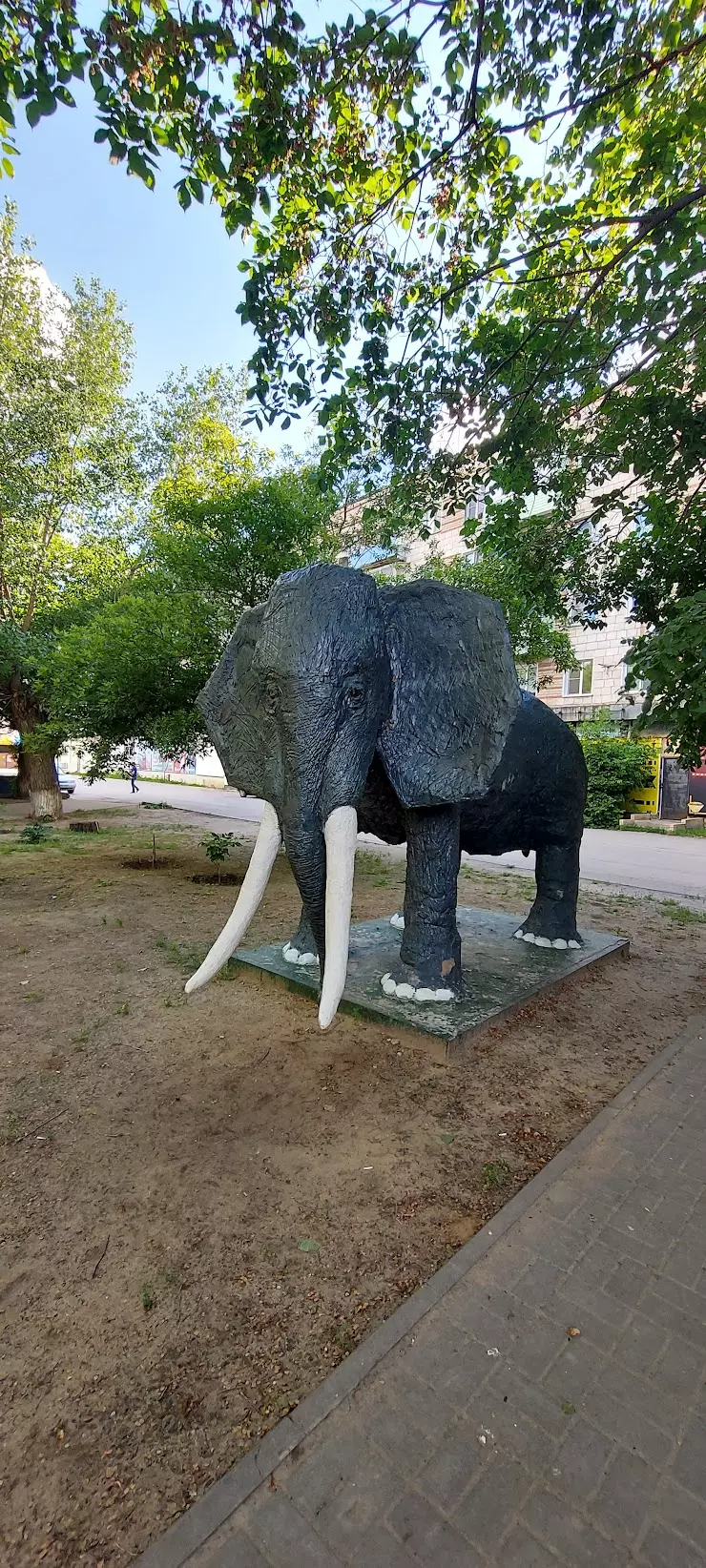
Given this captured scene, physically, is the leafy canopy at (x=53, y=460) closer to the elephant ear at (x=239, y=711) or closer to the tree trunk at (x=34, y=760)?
the tree trunk at (x=34, y=760)

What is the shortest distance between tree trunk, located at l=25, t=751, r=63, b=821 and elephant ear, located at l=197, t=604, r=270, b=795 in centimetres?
1220

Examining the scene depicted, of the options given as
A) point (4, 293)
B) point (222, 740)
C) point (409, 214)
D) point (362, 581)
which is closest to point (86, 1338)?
point (222, 740)

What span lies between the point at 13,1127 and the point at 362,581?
109 inches

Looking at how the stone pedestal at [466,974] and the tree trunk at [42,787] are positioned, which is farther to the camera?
the tree trunk at [42,787]

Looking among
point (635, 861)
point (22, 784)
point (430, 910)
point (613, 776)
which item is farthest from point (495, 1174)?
point (22, 784)

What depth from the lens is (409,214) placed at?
465 cm

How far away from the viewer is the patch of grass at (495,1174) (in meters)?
2.36

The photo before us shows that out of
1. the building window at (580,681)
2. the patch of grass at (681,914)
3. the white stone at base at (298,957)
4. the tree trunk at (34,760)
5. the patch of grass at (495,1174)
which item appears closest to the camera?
the patch of grass at (495,1174)

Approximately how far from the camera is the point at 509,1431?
1451 millimetres

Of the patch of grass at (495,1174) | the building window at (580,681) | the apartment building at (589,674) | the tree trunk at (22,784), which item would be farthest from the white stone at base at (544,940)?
the building window at (580,681)

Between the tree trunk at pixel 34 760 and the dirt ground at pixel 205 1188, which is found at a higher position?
the tree trunk at pixel 34 760

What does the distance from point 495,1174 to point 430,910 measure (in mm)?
1392

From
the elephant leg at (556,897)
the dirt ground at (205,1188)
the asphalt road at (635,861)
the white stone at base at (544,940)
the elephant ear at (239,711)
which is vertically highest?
the elephant ear at (239,711)

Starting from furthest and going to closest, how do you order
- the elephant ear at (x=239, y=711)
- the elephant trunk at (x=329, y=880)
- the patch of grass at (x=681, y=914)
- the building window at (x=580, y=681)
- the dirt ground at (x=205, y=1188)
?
the building window at (x=580, y=681) < the patch of grass at (x=681, y=914) < the elephant ear at (x=239, y=711) < the elephant trunk at (x=329, y=880) < the dirt ground at (x=205, y=1188)
